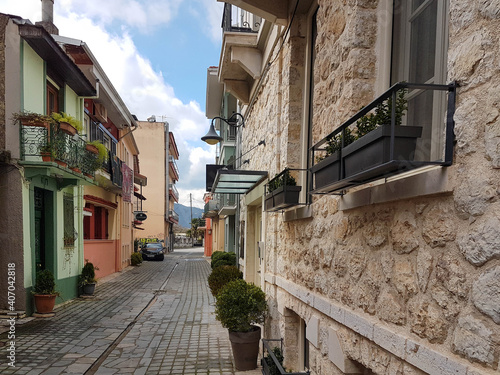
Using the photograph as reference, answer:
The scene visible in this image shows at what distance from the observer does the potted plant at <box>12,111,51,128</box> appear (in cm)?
855

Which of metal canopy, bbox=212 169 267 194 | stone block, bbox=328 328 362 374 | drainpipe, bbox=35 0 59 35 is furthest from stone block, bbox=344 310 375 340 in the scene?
drainpipe, bbox=35 0 59 35

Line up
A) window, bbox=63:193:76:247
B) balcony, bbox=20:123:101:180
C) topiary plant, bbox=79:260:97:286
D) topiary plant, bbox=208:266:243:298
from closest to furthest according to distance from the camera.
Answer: balcony, bbox=20:123:101:180 → topiary plant, bbox=208:266:243:298 → window, bbox=63:193:76:247 → topiary plant, bbox=79:260:97:286

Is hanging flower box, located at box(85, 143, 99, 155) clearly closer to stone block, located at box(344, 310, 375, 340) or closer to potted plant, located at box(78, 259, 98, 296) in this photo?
potted plant, located at box(78, 259, 98, 296)

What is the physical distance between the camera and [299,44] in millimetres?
4574

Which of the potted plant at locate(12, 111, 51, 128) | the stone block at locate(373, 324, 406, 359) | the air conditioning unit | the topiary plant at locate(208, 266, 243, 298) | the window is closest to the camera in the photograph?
the stone block at locate(373, 324, 406, 359)

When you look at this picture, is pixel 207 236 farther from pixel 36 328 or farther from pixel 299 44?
pixel 299 44

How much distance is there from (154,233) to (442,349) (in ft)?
129

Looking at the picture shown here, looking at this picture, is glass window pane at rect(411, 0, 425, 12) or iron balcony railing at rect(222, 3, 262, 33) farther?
iron balcony railing at rect(222, 3, 262, 33)

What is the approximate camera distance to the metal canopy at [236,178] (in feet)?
19.7

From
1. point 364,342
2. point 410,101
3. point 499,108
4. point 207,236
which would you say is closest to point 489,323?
point 499,108

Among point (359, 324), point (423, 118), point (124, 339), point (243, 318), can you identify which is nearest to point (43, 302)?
point (124, 339)

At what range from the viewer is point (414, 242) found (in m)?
1.92

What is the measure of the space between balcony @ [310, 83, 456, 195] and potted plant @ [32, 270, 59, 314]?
8.52m

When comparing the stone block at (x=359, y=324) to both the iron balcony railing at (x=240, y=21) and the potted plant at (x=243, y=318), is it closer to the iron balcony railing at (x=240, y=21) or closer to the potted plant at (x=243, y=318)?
the potted plant at (x=243, y=318)
